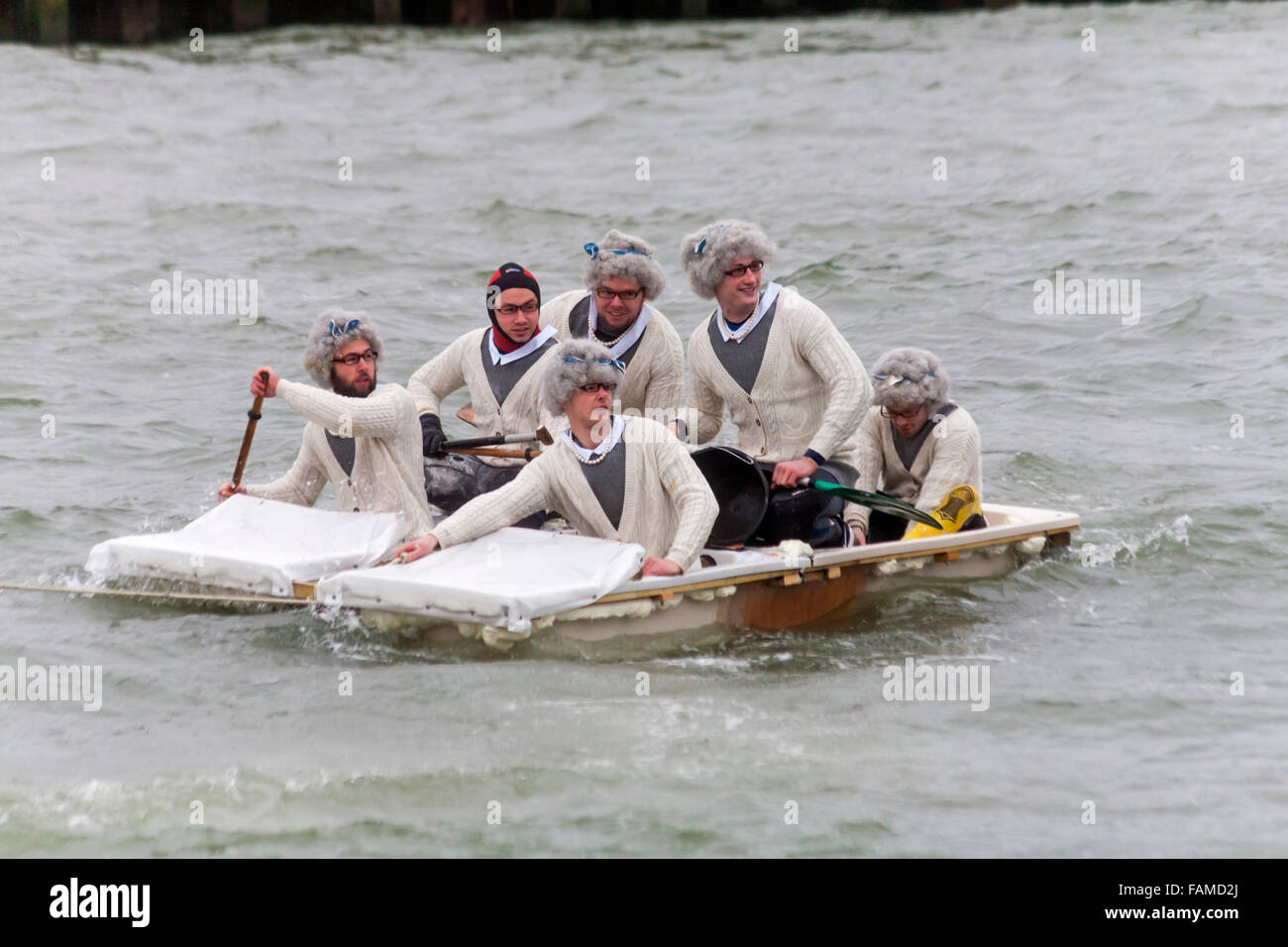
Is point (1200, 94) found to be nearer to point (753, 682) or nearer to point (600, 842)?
point (753, 682)

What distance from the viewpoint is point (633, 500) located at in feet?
20.7

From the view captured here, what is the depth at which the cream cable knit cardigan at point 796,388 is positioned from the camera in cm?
679

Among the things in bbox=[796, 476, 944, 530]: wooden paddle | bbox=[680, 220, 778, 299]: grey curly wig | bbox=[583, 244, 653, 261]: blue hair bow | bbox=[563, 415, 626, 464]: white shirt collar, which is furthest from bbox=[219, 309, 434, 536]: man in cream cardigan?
bbox=[796, 476, 944, 530]: wooden paddle

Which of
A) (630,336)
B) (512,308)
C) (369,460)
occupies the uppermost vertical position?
(512,308)

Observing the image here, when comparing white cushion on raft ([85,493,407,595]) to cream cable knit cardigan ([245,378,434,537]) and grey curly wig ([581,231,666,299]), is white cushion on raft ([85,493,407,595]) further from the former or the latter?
grey curly wig ([581,231,666,299])

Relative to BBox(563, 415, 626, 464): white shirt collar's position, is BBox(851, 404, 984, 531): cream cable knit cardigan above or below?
below

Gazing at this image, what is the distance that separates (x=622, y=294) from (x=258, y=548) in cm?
187

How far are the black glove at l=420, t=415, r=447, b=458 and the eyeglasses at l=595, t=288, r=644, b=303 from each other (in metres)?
0.93

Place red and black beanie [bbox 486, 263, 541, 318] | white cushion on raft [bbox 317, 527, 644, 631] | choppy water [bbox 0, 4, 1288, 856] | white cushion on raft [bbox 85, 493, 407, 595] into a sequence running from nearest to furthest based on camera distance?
choppy water [bbox 0, 4, 1288, 856]
white cushion on raft [bbox 317, 527, 644, 631]
white cushion on raft [bbox 85, 493, 407, 595]
red and black beanie [bbox 486, 263, 541, 318]

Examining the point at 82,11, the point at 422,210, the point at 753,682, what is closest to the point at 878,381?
the point at 753,682

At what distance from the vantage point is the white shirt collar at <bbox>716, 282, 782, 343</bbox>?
6922 millimetres

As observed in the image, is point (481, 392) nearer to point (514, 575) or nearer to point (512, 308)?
point (512, 308)

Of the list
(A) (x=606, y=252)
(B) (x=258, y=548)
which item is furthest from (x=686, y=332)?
(B) (x=258, y=548)

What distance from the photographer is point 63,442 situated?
10.4 m
